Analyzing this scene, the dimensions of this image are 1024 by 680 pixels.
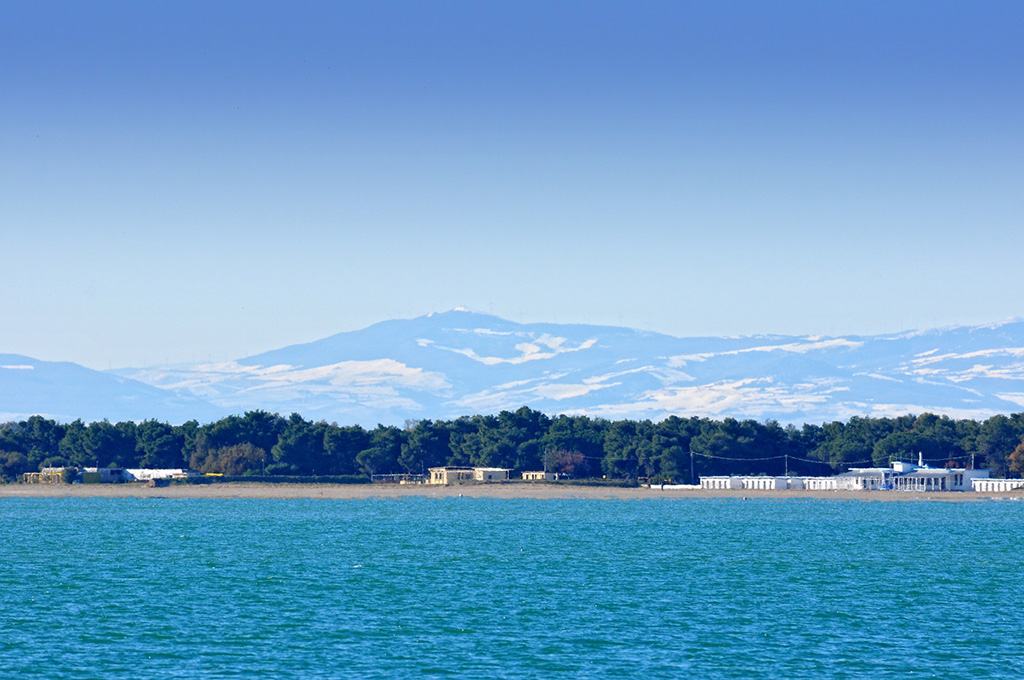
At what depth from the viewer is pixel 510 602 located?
61062mm

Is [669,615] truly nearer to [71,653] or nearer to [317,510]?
[71,653]

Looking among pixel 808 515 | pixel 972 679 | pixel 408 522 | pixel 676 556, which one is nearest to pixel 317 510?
pixel 408 522

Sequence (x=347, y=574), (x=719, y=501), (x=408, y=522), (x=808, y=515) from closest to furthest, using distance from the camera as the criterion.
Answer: (x=347, y=574)
(x=408, y=522)
(x=808, y=515)
(x=719, y=501)

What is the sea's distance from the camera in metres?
46.3

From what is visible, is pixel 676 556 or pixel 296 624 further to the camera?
pixel 676 556

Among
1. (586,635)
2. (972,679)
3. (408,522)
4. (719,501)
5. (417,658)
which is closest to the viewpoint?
(972,679)

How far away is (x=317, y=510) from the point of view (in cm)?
A: 15262

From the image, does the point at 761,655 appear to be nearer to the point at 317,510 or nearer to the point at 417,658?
the point at 417,658

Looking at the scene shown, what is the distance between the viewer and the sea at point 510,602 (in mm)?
46281

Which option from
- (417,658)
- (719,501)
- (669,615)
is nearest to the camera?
(417,658)

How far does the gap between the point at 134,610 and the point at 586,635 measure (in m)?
18.8

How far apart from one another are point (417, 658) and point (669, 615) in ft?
43.8

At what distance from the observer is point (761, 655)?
4759 cm

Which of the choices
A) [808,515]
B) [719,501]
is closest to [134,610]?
[808,515]
